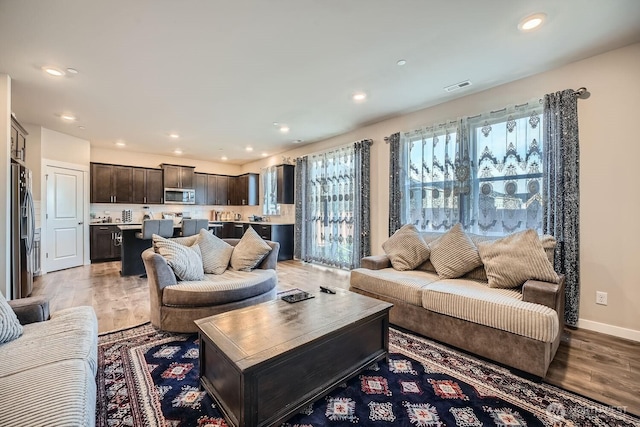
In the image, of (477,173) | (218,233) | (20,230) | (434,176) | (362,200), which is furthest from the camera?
(218,233)

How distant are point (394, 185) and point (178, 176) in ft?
19.3

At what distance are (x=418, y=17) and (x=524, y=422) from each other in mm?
2803

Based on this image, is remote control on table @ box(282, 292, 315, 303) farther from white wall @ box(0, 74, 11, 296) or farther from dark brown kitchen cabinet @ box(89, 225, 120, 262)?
dark brown kitchen cabinet @ box(89, 225, 120, 262)

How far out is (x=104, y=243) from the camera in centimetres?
622

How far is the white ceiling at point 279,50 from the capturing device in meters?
2.12

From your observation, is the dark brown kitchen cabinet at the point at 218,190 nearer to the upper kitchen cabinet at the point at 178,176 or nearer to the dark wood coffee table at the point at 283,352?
the upper kitchen cabinet at the point at 178,176

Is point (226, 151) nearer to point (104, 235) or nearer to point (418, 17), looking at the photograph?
point (104, 235)

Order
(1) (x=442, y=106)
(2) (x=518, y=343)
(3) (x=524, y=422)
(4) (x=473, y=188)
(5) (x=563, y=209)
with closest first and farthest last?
(3) (x=524, y=422) < (2) (x=518, y=343) < (5) (x=563, y=209) < (4) (x=473, y=188) < (1) (x=442, y=106)

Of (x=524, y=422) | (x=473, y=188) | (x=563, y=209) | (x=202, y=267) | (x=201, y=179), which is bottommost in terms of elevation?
(x=524, y=422)

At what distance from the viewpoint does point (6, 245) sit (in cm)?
307

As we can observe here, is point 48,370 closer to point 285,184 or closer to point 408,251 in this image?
point 408,251

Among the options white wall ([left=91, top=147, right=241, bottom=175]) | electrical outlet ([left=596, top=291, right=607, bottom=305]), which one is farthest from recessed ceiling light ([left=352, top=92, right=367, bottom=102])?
white wall ([left=91, top=147, right=241, bottom=175])

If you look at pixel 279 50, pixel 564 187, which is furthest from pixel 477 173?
pixel 279 50

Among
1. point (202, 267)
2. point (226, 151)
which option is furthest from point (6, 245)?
point (226, 151)
